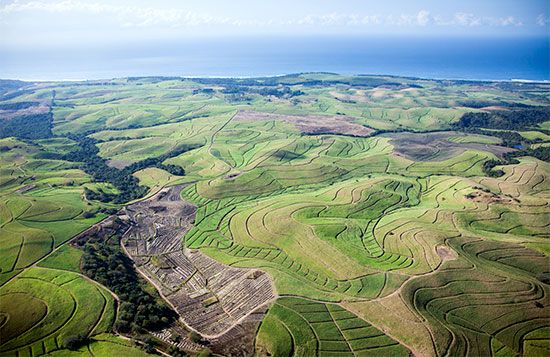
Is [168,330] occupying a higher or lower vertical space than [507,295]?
lower

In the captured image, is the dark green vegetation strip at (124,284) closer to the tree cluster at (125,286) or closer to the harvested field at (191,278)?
the tree cluster at (125,286)

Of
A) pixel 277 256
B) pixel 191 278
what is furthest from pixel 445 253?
pixel 191 278

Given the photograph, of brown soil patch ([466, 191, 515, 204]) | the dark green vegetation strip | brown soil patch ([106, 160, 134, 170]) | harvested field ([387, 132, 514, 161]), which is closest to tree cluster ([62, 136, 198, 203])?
brown soil patch ([106, 160, 134, 170])

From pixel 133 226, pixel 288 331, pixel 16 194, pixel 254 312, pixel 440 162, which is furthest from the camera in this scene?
pixel 440 162

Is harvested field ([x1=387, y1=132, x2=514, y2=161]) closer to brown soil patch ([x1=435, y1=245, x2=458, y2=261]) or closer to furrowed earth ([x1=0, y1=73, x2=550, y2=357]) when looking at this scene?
furrowed earth ([x1=0, y1=73, x2=550, y2=357])

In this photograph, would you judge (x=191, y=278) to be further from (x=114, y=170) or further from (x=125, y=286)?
(x=114, y=170)

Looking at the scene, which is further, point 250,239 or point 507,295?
point 250,239

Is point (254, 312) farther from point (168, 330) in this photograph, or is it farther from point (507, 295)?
point (507, 295)

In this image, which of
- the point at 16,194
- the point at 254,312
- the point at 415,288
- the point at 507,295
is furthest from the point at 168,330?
the point at 16,194
